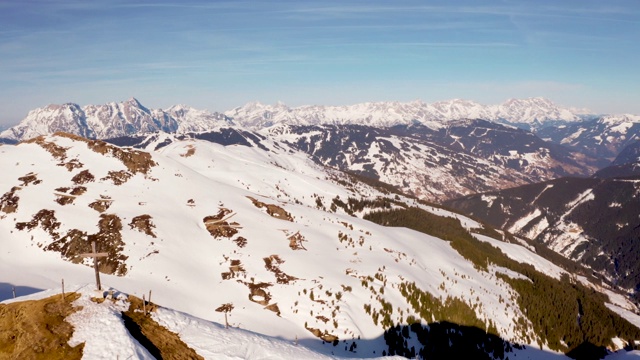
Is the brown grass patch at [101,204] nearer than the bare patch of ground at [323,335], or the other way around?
the bare patch of ground at [323,335]

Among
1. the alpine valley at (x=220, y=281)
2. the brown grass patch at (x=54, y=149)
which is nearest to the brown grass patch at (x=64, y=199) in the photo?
the alpine valley at (x=220, y=281)

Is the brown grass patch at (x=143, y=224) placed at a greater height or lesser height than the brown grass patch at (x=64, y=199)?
lesser

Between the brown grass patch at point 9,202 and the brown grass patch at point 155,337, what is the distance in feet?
221

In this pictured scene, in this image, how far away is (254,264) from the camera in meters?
67.6

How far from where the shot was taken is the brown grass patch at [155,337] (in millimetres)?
23578

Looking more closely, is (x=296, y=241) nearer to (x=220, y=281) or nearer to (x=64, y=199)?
(x=220, y=281)

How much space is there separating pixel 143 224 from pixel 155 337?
5393 centimetres

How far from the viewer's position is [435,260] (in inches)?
3829

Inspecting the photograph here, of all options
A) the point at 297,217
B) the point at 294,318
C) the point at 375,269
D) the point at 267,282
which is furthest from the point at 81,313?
the point at 297,217

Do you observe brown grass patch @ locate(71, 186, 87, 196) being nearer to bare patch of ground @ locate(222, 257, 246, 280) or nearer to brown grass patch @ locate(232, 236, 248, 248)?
brown grass patch @ locate(232, 236, 248, 248)

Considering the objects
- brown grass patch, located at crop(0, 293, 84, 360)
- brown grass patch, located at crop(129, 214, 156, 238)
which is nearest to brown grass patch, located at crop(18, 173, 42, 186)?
brown grass patch, located at crop(129, 214, 156, 238)

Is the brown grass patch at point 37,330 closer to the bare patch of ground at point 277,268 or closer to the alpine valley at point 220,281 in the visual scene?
the alpine valley at point 220,281

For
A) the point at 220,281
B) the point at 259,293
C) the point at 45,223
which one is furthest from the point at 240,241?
the point at 45,223

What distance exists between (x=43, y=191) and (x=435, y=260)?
9399 cm
